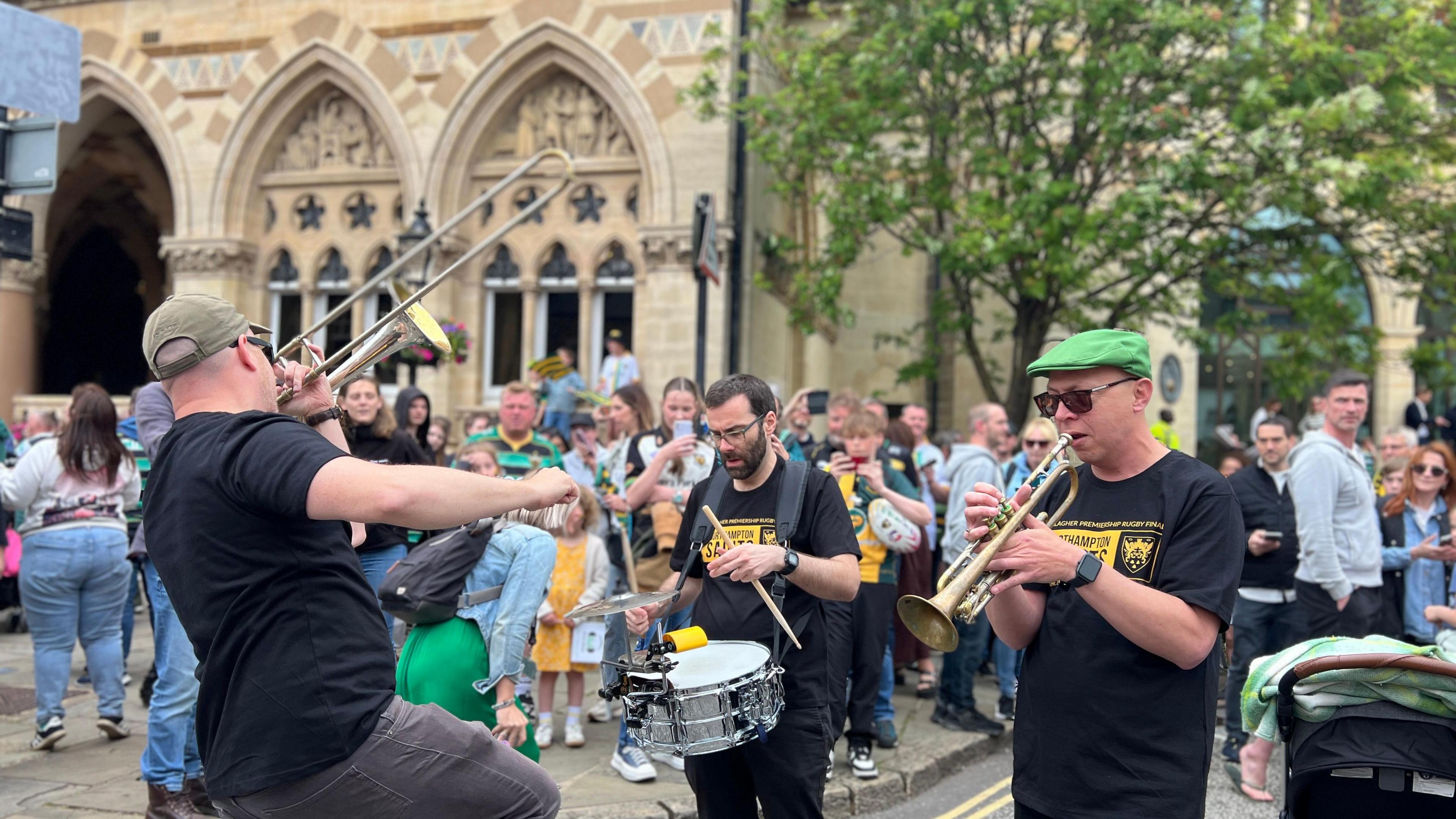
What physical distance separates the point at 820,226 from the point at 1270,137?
34.5 ft

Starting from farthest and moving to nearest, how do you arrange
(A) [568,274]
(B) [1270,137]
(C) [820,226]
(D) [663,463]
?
1. (C) [820,226]
2. (A) [568,274]
3. (B) [1270,137]
4. (D) [663,463]

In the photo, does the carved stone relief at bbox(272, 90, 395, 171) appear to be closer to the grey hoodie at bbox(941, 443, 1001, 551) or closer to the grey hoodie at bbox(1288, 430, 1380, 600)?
the grey hoodie at bbox(941, 443, 1001, 551)

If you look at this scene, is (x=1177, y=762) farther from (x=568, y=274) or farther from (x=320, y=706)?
(x=568, y=274)

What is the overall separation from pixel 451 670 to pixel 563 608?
2.44 metres

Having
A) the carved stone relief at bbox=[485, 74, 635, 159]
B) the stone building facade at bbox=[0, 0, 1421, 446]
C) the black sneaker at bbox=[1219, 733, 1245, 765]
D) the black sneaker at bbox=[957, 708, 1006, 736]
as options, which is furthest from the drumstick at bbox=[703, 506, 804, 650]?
the carved stone relief at bbox=[485, 74, 635, 159]

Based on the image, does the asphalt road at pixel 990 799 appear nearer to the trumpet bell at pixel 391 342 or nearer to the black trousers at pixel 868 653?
the black trousers at pixel 868 653

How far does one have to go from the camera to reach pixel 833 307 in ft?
46.3

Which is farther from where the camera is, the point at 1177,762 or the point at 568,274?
the point at 568,274

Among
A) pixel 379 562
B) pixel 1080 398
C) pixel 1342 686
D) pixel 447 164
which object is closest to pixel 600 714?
pixel 379 562

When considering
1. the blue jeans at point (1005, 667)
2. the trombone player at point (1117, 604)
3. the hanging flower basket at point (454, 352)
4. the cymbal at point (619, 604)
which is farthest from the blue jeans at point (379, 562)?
the hanging flower basket at point (454, 352)

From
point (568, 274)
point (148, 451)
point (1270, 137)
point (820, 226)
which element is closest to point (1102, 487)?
point (148, 451)

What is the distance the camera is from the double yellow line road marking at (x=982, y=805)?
579cm

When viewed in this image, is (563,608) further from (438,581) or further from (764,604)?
(764,604)

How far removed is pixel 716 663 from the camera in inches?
141
